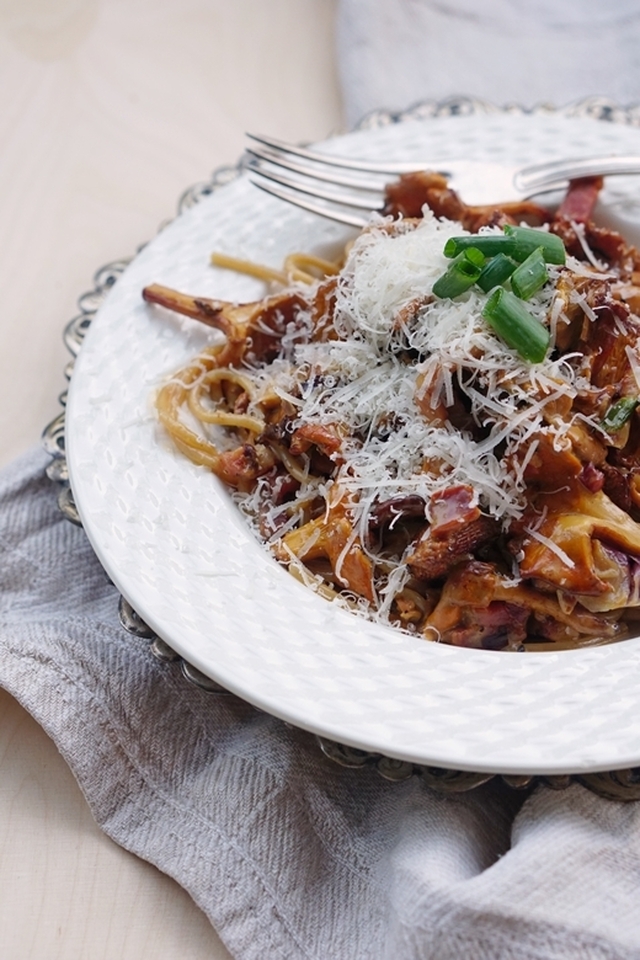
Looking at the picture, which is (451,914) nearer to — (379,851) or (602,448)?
(379,851)

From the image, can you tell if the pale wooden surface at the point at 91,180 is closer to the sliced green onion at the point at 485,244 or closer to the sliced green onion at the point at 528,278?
the sliced green onion at the point at 485,244

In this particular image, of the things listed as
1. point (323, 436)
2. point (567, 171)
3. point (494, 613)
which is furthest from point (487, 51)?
point (494, 613)

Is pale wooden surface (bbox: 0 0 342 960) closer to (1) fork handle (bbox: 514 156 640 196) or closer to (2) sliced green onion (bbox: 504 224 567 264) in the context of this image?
(1) fork handle (bbox: 514 156 640 196)

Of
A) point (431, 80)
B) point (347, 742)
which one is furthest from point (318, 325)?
point (431, 80)

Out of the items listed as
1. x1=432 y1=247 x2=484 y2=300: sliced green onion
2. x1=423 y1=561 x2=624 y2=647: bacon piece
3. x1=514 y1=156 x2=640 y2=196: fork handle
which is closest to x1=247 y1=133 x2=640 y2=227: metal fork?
x1=514 y1=156 x2=640 y2=196: fork handle

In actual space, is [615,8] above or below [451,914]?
above

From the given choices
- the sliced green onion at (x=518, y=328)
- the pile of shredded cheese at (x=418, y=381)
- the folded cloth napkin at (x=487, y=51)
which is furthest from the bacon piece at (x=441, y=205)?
the folded cloth napkin at (x=487, y=51)

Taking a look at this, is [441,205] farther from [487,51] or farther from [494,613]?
[487,51]
